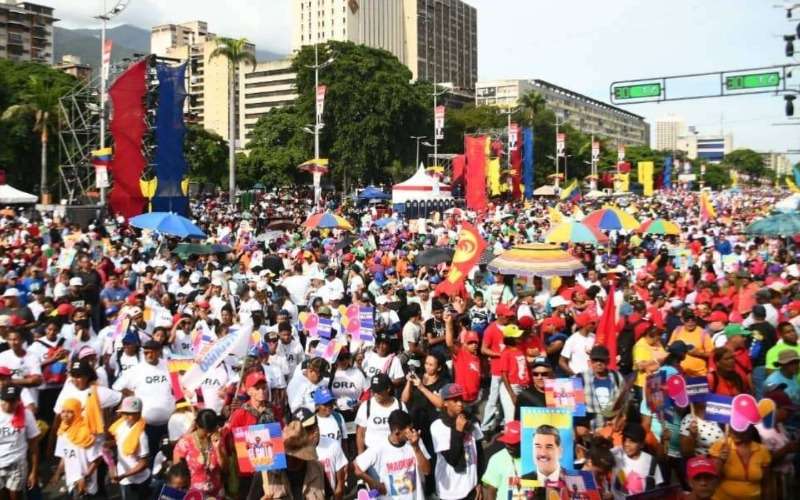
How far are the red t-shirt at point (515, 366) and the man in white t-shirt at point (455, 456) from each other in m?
1.95

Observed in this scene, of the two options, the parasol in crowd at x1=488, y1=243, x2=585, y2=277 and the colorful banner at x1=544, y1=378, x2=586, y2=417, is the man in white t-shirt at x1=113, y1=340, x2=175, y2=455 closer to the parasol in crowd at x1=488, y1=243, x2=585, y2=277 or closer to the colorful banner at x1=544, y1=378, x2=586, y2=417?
the colorful banner at x1=544, y1=378, x2=586, y2=417

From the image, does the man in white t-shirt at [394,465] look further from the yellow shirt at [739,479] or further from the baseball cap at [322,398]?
the yellow shirt at [739,479]

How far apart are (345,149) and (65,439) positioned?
179ft

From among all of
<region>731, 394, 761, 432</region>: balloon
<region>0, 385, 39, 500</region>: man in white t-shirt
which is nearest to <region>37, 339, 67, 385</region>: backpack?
<region>0, 385, 39, 500</region>: man in white t-shirt

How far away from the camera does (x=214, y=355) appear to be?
6.31m

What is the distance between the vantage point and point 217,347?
6.32 meters

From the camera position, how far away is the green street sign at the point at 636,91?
2205cm

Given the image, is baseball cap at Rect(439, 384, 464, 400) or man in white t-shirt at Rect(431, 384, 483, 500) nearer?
man in white t-shirt at Rect(431, 384, 483, 500)

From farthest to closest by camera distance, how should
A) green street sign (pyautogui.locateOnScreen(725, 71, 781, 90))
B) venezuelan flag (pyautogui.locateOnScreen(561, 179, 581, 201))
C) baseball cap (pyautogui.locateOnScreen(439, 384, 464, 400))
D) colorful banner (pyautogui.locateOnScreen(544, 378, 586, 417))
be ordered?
venezuelan flag (pyautogui.locateOnScreen(561, 179, 581, 201))
green street sign (pyautogui.locateOnScreen(725, 71, 781, 90))
colorful banner (pyautogui.locateOnScreen(544, 378, 586, 417))
baseball cap (pyautogui.locateOnScreen(439, 384, 464, 400))

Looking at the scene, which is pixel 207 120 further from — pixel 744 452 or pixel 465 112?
pixel 744 452

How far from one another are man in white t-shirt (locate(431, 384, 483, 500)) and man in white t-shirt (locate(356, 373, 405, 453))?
0.43 metres

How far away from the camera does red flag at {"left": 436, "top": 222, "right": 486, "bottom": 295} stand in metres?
11.6

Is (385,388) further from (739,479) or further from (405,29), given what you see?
(405,29)

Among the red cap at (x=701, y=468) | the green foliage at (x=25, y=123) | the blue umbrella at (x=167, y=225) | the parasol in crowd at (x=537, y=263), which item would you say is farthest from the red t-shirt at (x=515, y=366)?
the green foliage at (x=25, y=123)
